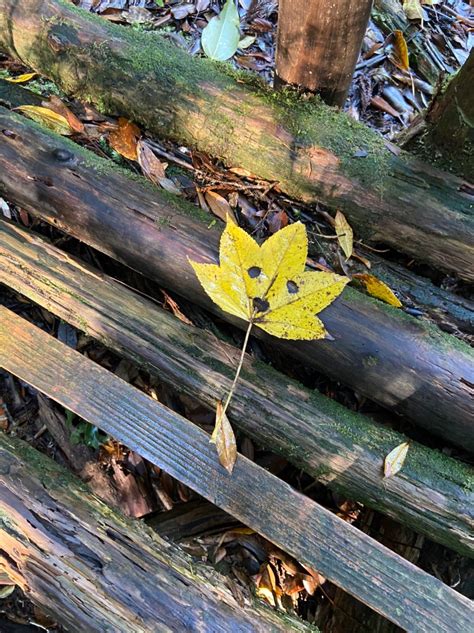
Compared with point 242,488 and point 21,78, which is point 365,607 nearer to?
point 242,488

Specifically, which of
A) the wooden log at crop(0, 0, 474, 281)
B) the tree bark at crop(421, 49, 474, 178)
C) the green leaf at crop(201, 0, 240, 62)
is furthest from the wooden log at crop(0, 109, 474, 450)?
the green leaf at crop(201, 0, 240, 62)

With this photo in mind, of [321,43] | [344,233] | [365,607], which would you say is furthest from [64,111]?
[365,607]

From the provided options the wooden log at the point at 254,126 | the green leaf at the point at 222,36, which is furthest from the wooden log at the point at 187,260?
the green leaf at the point at 222,36

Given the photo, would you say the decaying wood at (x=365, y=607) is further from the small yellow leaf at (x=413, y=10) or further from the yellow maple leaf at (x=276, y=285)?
the small yellow leaf at (x=413, y=10)

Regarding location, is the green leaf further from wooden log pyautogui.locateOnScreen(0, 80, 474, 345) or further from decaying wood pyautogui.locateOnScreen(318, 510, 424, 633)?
decaying wood pyautogui.locateOnScreen(318, 510, 424, 633)

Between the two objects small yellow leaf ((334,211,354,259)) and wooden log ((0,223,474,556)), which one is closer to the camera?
wooden log ((0,223,474,556))

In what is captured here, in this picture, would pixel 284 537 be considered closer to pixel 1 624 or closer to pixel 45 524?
pixel 45 524
